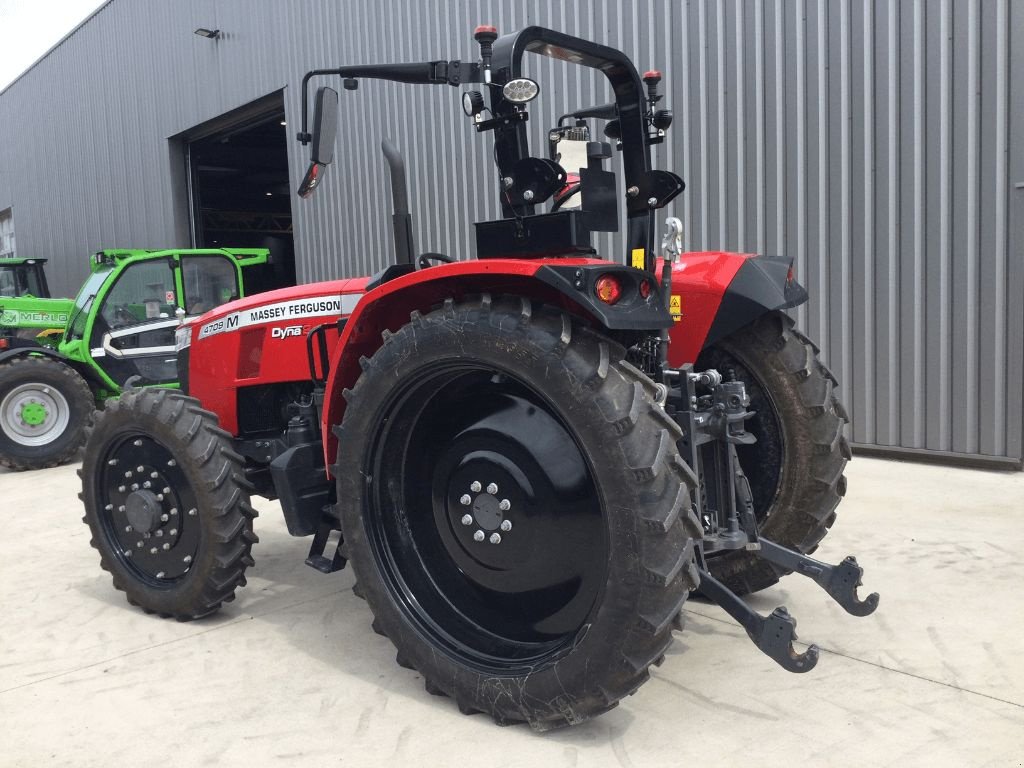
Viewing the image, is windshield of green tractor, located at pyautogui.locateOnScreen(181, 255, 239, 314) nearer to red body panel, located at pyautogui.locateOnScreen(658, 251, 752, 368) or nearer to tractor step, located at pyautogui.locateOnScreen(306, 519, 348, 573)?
tractor step, located at pyautogui.locateOnScreen(306, 519, 348, 573)

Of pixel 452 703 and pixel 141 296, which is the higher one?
pixel 141 296

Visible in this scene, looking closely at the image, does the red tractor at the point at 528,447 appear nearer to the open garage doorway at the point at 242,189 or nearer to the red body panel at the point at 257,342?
the red body panel at the point at 257,342

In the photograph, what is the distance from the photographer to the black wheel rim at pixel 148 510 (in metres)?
Result: 3.56

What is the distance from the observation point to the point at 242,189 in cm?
2177

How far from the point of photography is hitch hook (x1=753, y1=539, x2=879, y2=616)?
111 inches

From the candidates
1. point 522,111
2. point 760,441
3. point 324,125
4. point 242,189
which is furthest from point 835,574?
point 242,189

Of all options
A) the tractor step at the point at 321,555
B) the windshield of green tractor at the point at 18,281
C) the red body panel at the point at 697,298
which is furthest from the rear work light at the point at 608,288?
the windshield of green tractor at the point at 18,281

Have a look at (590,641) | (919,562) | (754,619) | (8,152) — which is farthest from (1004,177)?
(8,152)

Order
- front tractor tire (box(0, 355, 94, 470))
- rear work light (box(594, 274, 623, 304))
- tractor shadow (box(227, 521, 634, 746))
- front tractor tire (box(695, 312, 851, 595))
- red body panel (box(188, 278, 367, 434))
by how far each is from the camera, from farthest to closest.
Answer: front tractor tire (box(0, 355, 94, 470)) < red body panel (box(188, 278, 367, 434)) < front tractor tire (box(695, 312, 851, 595)) < tractor shadow (box(227, 521, 634, 746)) < rear work light (box(594, 274, 623, 304))

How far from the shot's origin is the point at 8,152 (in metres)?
21.3

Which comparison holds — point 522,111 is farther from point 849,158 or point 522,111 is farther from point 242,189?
point 242,189

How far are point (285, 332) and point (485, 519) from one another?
1562 millimetres

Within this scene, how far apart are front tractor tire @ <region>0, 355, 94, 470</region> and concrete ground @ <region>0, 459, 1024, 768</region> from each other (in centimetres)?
382

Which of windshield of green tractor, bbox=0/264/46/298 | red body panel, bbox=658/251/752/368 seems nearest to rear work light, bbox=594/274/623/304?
red body panel, bbox=658/251/752/368
